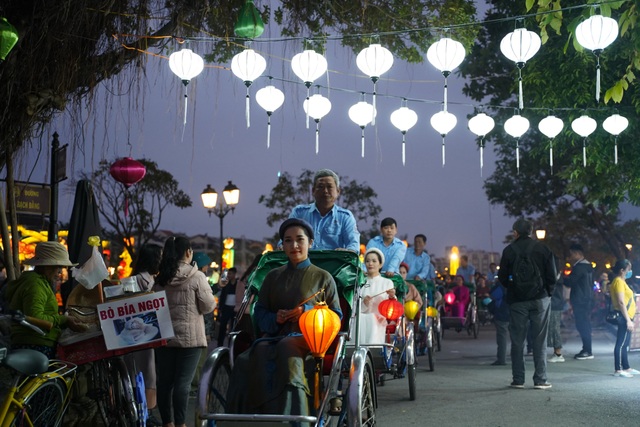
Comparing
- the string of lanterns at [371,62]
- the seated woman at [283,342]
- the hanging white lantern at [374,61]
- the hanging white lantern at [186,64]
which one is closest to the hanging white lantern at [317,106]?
the string of lanterns at [371,62]

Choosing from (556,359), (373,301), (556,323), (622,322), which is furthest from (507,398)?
(556,323)

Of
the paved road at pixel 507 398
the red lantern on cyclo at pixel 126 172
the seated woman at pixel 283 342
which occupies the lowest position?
the paved road at pixel 507 398

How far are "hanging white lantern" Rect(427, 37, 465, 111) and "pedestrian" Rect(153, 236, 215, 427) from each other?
5798mm

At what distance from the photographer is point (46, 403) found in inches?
238

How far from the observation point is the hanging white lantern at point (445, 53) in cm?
1220

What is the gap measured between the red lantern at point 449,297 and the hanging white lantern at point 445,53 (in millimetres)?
9980

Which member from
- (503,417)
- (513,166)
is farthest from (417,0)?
(513,166)

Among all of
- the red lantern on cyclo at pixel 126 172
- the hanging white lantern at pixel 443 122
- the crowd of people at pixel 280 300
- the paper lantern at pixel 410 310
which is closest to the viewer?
the crowd of people at pixel 280 300

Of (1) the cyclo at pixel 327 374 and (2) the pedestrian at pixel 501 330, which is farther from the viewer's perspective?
(2) the pedestrian at pixel 501 330

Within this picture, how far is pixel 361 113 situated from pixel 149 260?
7888 millimetres

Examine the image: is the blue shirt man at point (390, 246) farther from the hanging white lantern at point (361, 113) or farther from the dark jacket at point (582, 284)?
the dark jacket at point (582, 284)

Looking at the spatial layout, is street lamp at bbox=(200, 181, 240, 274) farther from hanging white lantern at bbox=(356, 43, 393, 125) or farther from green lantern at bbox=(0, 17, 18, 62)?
green lantern at bbox=(0, 17, 18, 62)

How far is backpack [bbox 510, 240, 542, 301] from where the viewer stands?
36.1 feet

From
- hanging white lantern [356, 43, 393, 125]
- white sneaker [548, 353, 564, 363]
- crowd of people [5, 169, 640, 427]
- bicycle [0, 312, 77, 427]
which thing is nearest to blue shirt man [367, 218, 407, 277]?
crowd of people [5, 169, 640, 427]
